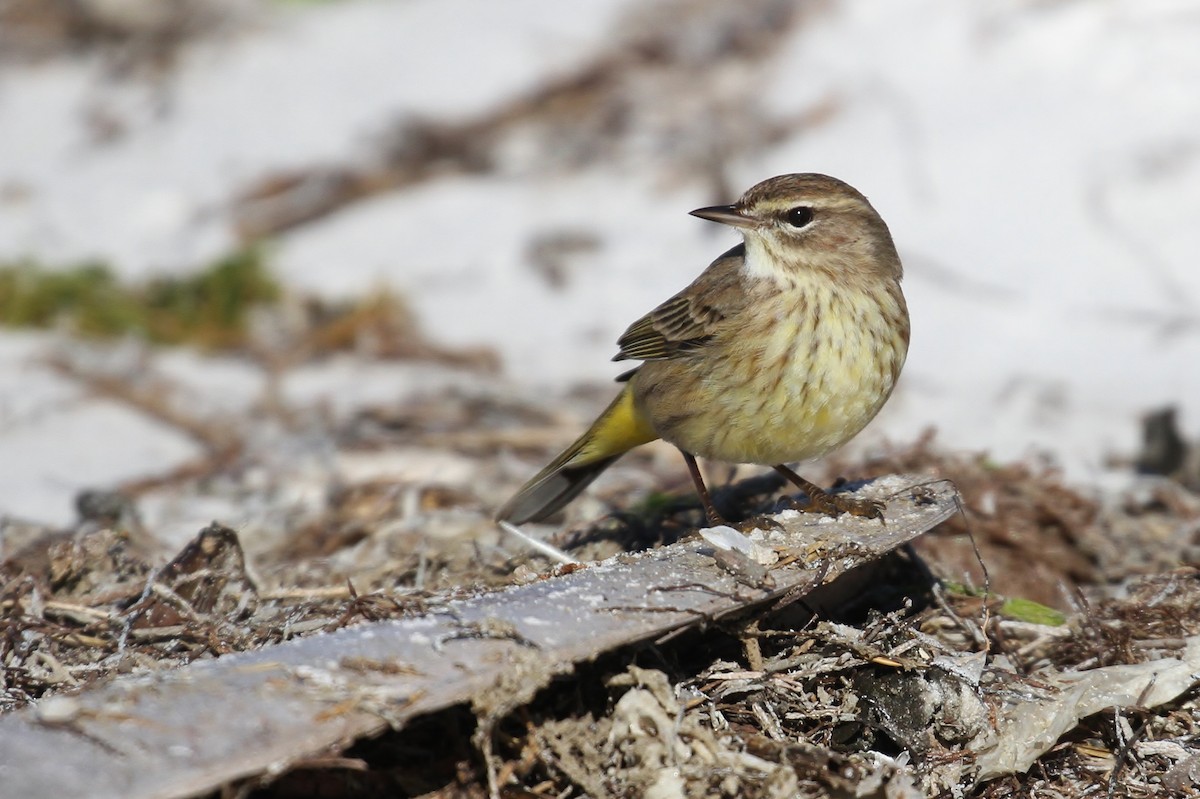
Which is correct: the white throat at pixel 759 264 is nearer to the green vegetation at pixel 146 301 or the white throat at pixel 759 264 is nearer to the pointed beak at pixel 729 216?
the pointed beak at pixel 729 216

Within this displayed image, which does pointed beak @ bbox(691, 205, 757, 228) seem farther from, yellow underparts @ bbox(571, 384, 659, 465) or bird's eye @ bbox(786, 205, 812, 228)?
yellow underparts @ bbox(571, 384, 659, 465)

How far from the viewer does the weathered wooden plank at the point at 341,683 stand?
3211mm

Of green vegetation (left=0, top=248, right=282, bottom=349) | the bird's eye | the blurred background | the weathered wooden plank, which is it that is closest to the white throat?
the bird's eye

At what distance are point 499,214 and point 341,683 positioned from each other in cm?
784

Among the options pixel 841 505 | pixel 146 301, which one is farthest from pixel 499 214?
pixel 841 505

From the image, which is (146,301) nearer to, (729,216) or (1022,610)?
(729,216)

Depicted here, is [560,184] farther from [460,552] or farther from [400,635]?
[400,635]

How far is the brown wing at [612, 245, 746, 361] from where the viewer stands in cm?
576

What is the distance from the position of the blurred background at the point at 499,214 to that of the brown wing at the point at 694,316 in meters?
1.37

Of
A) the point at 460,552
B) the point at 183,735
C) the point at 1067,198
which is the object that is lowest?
the point at 183,735

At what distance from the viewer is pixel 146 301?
10.7m

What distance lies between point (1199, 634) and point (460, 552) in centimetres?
283

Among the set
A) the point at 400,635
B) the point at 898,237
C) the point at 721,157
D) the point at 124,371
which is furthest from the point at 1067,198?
the point at 400,635

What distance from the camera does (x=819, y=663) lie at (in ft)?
14.1
